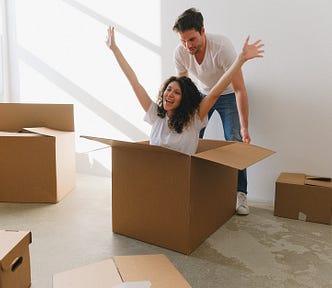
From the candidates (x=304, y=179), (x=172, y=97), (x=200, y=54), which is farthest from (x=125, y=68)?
(x=304, y=179)

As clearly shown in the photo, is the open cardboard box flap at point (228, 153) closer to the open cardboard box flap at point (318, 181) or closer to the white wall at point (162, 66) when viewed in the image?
the open cardboard box flap at point (318, 181)

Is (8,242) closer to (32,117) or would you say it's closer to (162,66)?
(32,117)

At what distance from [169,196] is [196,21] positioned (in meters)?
1.00

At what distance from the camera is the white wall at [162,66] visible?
7.44ft

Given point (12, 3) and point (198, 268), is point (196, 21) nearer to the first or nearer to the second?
point (198, 268)

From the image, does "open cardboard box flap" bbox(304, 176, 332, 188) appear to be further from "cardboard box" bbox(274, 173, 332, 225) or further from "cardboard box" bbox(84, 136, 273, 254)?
"cardboard box" bbox(84, 136, 273, 254)

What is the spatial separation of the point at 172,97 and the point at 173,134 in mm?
200

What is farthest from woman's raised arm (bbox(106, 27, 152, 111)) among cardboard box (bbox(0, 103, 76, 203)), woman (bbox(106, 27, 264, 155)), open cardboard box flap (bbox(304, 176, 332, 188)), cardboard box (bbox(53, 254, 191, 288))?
open cardboard box flap (bbox(304, 176, 332, 188))

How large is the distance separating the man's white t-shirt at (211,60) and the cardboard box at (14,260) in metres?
1.41

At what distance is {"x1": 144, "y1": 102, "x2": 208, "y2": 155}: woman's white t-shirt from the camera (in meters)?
1.83

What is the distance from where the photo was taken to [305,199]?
6.95 feet

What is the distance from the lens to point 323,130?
2275 millimetres

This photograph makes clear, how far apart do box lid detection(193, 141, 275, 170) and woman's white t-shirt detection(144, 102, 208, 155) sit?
0.57 ft

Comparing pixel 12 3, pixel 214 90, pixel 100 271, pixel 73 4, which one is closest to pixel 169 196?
pixel 100 271
